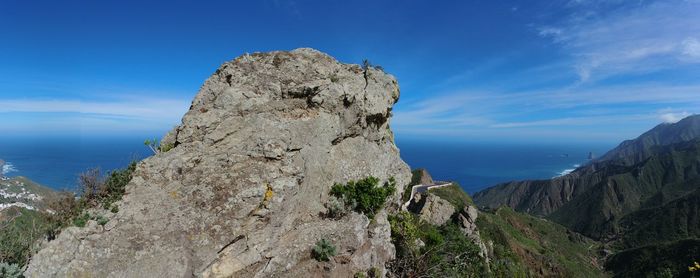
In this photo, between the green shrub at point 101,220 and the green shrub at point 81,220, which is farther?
the green shrub at point 101,220

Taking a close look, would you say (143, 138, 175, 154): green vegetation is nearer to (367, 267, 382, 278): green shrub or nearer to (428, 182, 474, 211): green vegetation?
(367, 267, 382, 278): green shrub

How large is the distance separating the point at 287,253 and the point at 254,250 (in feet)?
3.20

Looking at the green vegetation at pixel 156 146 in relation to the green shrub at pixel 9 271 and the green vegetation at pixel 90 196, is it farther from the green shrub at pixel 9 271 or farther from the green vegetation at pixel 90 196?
the green shrub at pixel 9 271

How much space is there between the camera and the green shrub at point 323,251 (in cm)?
1078

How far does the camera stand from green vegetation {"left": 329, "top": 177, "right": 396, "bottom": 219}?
43.0 ft

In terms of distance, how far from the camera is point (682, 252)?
281ft

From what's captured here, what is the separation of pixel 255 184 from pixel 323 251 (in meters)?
3.09

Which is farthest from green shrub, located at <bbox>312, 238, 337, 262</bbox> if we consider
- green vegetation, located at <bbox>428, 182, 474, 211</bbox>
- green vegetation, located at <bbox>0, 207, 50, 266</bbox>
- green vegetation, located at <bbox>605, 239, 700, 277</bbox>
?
green vegetation, located at <bbox>605, 239, 700, 277</bbox>

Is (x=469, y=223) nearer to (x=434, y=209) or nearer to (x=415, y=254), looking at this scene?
(x=434, y=209)

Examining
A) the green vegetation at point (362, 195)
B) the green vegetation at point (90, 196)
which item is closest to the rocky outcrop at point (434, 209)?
the green vegetation at point (362, 195)

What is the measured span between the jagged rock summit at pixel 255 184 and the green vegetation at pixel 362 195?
36cm

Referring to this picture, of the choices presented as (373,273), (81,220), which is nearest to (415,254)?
(373,273)

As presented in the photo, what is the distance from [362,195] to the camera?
1337 centimetres

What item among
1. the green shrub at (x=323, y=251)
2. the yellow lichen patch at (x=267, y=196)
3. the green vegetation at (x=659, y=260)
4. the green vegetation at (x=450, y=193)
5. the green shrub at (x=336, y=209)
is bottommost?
the green vegetation at (x=659, y=260)
